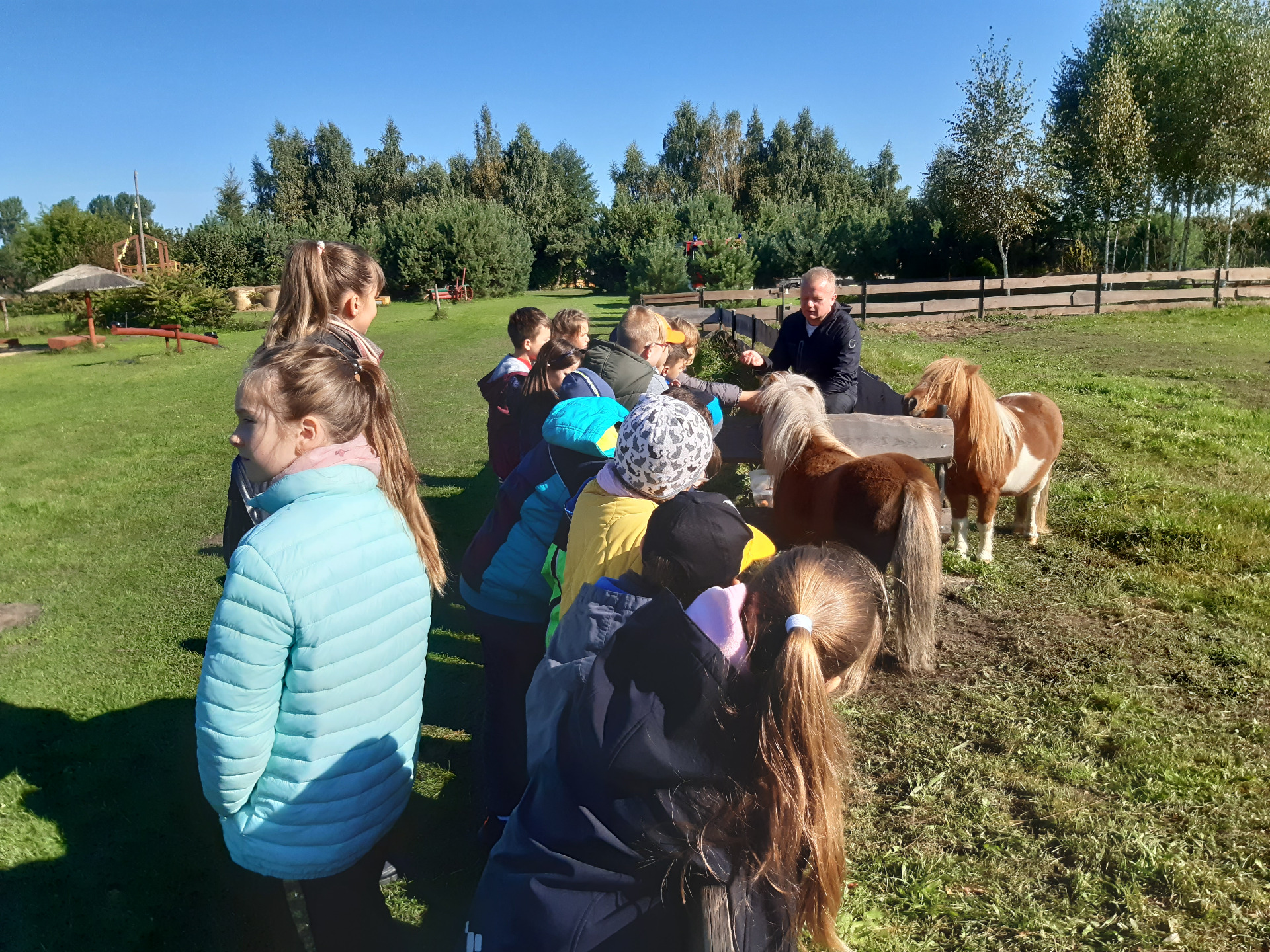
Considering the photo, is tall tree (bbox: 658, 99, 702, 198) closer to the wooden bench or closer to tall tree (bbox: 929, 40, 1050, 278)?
tall tree (bbox: 929, 40, 1050, 278)

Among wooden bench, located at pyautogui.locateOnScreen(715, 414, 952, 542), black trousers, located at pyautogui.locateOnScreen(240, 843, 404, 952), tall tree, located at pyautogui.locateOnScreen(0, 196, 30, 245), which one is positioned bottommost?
black trousers, located at pyautogui.locateOnScreen(240, 843, 404, 952)

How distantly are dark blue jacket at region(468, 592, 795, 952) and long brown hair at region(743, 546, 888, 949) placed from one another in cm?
6

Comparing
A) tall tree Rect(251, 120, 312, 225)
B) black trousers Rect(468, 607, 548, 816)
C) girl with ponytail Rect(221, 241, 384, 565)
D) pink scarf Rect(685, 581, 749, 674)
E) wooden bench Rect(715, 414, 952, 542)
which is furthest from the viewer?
tall tree Rect(251, 120, 312, 225)

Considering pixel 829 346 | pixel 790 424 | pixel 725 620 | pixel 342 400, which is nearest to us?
pixel 725 620

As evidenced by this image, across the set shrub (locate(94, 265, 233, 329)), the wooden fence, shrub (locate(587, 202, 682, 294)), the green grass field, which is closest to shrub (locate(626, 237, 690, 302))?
the wooden fence

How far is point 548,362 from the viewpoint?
12.9ft

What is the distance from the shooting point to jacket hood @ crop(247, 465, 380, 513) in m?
1.88

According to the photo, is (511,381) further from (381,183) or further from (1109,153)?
(381,183)

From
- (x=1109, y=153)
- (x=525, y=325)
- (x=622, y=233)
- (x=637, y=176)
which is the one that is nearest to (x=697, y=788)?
(x=525, y=325)

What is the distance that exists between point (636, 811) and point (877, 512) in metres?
2.86

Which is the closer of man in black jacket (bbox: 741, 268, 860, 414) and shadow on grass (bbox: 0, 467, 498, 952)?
shadow on grass (bbox: 0, 467, 498, 952)

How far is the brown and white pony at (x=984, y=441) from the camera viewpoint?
5.22 metres

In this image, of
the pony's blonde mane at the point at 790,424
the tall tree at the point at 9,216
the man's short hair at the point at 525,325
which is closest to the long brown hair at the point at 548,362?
the man's short hair at the point at 525,325

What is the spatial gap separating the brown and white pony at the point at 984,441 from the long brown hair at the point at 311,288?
368cm
